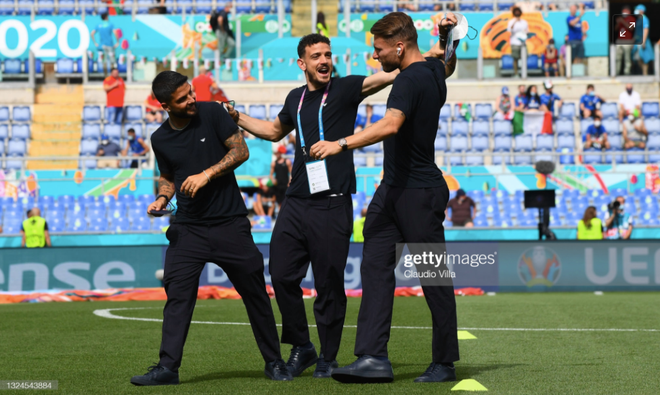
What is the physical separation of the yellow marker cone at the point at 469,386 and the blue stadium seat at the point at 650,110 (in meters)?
19.4

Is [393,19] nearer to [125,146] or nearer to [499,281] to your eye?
[499,281]

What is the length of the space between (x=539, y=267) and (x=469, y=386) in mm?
10137

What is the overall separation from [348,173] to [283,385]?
144 centimetres

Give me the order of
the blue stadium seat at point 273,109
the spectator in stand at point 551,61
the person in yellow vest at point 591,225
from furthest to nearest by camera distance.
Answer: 1. the spectator in stand at point 551,61
2. the blue stadium seat at point 273,109
3. the person in yellow vest at point 591,225

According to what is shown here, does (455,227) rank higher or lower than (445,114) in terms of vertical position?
lower

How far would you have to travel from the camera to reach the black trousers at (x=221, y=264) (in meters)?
5.69

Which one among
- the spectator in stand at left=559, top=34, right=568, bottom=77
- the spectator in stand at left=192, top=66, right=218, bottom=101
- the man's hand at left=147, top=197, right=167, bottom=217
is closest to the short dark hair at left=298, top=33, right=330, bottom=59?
the man's hand at left=147, top=197, right=167, bottom=217

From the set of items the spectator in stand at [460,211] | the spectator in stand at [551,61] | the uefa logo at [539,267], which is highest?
the spectator in stand at [551,61]

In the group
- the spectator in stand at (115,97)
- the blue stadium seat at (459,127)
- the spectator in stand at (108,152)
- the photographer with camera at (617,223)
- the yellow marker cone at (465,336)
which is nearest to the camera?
the yellow marker cone at (465,336)

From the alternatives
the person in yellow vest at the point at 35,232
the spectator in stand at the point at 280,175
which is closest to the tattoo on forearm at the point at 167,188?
the person in yellow vest at the point at 35,232

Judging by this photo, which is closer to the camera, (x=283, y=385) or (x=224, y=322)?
(x=283, y=385)

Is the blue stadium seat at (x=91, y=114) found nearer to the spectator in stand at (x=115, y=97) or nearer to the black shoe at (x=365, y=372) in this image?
the spectator in stand at (x=115, y=97)

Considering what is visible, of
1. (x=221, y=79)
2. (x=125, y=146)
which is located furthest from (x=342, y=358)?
(x=221, y=79)

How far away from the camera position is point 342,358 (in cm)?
673
